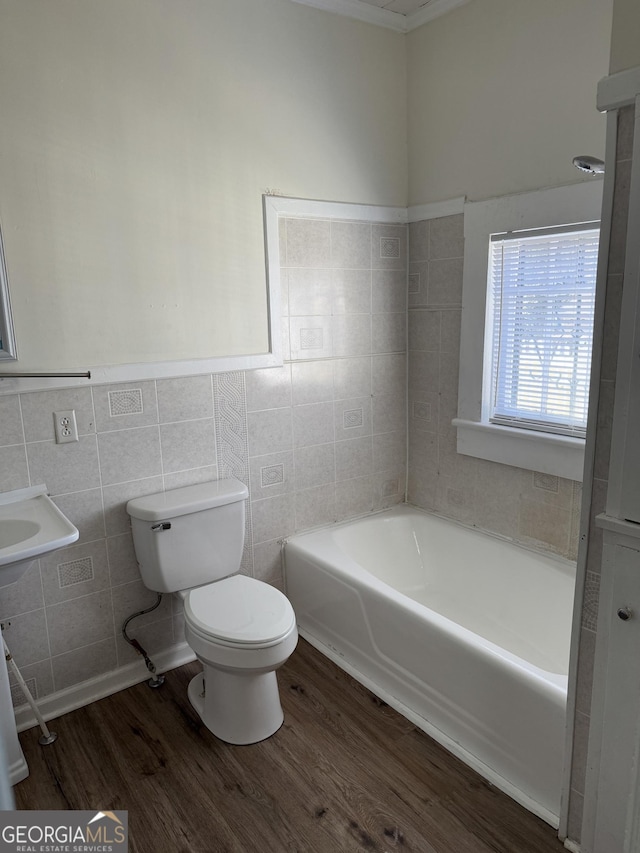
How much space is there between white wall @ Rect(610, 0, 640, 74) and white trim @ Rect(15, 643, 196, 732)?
95.1 inches

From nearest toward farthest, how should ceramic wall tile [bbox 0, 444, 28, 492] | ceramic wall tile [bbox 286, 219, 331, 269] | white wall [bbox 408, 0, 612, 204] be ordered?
ceramic wall tile [bbox 0, 444, 28, 492] → white wall [bbox 408, 0, 612, 204] → ceramic wall tile [bbox 286, 219, 331, 269]

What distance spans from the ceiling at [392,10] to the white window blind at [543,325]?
1.02 meters

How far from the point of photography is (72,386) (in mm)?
2111

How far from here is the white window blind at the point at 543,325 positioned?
228 centimetres

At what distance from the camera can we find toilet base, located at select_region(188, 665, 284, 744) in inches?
81.8

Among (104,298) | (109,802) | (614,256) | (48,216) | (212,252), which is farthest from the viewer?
(212,252)

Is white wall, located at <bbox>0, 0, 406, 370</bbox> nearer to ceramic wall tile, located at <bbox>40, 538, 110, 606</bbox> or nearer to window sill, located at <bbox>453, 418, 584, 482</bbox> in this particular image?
ceramic wall tile, located at <bbox>40, 538, 110, 606</bbox>

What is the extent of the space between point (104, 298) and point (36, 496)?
0.71 m

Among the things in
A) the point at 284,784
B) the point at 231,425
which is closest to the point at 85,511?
the point at 231,425

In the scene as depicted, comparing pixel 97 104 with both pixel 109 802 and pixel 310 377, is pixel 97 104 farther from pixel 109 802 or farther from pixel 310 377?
pixel 109 802

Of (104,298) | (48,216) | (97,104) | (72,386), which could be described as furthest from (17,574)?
(97,104)

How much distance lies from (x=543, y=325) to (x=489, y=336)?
0.86 ft

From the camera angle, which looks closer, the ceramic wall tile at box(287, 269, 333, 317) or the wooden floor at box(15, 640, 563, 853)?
the wooden floor at box(15, 640, 563, 853)

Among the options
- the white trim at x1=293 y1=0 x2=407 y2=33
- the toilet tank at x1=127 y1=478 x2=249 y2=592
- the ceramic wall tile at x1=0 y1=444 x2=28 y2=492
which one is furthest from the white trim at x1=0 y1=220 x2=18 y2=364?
the white trim at x1=293 y1=0 x2=407 y2=33
